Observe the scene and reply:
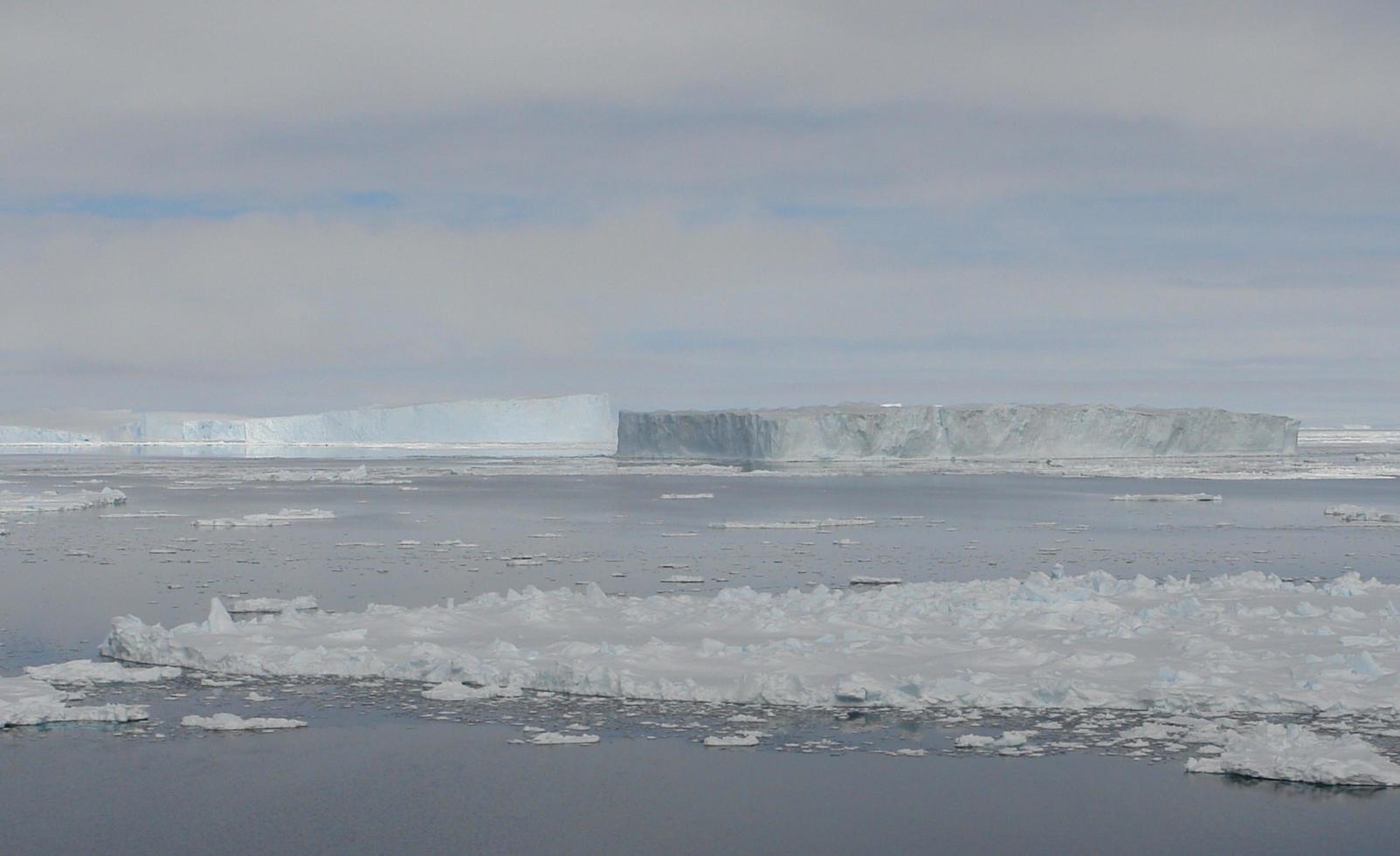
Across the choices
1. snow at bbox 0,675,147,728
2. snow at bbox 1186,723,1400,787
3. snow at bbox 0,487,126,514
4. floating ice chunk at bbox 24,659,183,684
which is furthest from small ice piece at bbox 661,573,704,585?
snow at bbox 0,487,126,514

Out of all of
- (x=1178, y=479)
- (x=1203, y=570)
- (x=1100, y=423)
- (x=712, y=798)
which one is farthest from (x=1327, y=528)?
(x=1100, y=423)

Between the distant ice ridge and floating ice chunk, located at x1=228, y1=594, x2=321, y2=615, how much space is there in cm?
3154

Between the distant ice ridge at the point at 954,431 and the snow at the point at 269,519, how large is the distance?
2220 centimetres

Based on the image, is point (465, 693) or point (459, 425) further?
point (459, 425)

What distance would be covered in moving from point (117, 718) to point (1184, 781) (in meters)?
5.07

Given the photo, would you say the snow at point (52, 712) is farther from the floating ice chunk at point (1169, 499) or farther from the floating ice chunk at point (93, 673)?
the floating ice chunk at point (1169, 499)

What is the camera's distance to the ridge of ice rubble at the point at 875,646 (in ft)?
23.4

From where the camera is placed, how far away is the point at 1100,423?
4450 centimetres

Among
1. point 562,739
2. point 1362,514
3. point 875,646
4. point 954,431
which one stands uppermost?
point 954,431

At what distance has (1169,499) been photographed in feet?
83.6

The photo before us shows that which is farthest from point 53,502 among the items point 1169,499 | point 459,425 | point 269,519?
point 459,425

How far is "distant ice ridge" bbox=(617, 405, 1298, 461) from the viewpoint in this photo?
42938mm

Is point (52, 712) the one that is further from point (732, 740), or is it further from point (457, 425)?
point (457, 425)

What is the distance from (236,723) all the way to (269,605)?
13.9 ft
